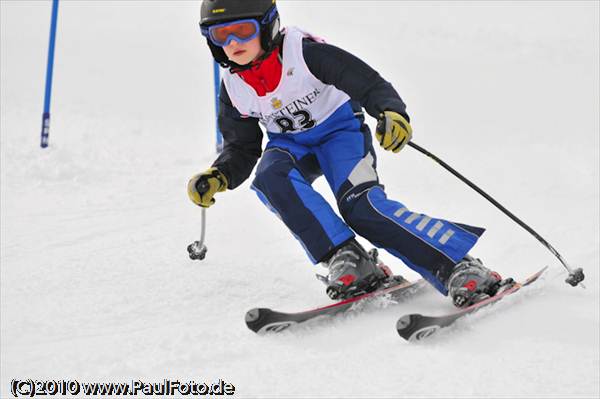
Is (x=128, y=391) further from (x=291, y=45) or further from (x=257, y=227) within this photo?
(x=257, y=227)

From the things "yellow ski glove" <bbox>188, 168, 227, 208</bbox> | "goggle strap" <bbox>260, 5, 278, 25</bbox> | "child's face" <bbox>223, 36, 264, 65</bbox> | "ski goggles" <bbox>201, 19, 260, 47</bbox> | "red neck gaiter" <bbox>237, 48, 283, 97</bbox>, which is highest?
"goggle strap" <bbox>260, 5, 278, 25</bbox>

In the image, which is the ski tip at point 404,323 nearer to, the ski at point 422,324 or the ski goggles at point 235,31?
the ski at point 422,324

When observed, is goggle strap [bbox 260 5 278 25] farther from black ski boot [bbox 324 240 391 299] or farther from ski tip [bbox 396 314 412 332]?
ski tip [bbox 396 314 412 332]

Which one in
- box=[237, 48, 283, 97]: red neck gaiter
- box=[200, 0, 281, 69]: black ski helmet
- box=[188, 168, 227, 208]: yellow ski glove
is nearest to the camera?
box=[200, 0, 281, 69]: black ski helmet

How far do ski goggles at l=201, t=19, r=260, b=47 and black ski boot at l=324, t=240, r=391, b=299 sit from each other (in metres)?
0.99

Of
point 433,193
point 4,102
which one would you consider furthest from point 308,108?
point 4,102

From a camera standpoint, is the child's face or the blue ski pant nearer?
the blue ski pant

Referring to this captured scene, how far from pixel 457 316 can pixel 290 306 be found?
837 millimetres

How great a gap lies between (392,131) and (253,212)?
229cm

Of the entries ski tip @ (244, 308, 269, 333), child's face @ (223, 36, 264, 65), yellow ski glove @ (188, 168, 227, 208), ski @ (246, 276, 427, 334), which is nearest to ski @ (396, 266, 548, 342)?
ski @ (246, 276, 427, 334)

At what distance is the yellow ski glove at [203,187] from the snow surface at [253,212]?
1.52 ft

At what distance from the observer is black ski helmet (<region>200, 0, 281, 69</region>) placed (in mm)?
3094

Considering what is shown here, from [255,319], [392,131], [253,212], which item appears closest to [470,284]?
[392,131]

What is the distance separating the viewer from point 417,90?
8.54 metres
